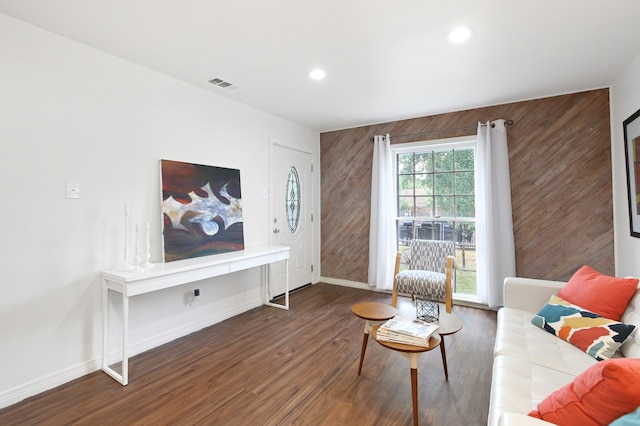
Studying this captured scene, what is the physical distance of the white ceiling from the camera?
6.16 ft

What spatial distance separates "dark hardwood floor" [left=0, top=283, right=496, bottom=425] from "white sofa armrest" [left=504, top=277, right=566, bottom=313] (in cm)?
50

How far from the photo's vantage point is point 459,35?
215 centimetres

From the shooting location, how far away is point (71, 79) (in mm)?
2211

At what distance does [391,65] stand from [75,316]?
3.08m

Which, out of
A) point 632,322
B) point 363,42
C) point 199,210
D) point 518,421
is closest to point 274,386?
point 518,421

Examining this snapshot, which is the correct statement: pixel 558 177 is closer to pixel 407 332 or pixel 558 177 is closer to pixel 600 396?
pixel 407 332

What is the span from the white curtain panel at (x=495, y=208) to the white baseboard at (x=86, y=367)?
9.92 feet

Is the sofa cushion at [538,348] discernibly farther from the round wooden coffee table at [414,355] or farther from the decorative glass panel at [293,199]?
the decorative glass panel at [293,199]

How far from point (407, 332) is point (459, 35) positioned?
1.99 metres

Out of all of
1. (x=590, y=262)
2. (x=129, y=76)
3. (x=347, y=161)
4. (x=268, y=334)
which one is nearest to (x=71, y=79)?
(x=129, y=76)

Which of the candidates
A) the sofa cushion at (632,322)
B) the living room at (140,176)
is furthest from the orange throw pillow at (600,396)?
the living room at (140,176)

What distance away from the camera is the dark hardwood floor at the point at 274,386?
1.82m

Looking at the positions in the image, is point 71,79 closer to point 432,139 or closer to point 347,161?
point 347,161

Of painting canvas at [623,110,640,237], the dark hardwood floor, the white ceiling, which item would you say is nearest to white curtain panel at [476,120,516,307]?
the white ceiling
